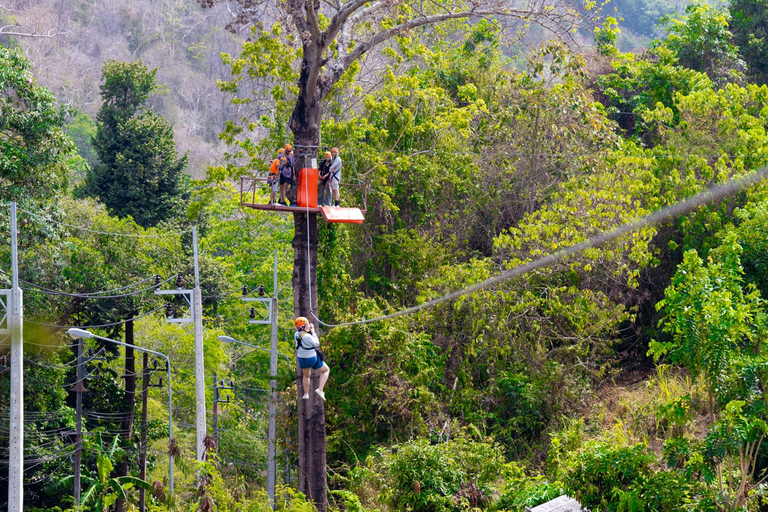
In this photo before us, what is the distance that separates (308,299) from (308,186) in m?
1.81

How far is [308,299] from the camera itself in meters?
14.5

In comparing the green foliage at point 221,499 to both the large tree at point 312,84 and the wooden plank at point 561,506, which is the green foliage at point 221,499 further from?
the wooden plank at point 561,506

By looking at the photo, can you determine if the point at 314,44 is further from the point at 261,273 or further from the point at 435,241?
the point at 261,273

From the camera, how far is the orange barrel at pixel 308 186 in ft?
48.0

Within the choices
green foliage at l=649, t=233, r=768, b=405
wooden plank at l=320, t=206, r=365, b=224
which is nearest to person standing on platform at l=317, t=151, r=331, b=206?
wooden plank at l=320, t=206, r=365, b=224

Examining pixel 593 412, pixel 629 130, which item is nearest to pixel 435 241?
pixel 593 412

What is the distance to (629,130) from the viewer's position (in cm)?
2806

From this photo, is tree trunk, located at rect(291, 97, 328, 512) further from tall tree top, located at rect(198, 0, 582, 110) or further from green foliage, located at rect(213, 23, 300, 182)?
green foliage, located at rect(213, 23, 300, 182)

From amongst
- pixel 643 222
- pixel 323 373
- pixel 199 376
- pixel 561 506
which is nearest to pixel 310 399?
pixel 323 373

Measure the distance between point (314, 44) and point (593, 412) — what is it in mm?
9185

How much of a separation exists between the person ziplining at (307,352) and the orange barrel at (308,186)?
7.86ft

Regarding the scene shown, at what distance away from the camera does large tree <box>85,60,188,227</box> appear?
39.1 meters

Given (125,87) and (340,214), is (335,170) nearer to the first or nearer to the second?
(340,214)

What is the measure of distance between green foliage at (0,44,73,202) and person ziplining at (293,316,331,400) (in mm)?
11706
